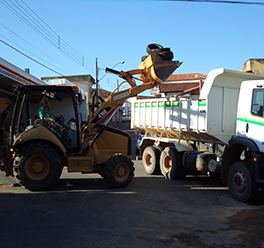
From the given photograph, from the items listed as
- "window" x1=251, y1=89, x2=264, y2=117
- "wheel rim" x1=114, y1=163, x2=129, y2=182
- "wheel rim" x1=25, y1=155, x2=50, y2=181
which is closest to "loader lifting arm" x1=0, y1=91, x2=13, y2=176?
"wheel rim" x1=25, y1=155, x2=50, y2=181

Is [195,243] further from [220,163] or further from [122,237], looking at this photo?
[220,163]

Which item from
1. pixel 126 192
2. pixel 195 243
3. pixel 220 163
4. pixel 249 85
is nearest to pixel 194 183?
pixel 220 163

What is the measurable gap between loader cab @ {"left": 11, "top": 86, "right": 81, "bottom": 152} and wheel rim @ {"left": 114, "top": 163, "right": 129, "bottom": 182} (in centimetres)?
118

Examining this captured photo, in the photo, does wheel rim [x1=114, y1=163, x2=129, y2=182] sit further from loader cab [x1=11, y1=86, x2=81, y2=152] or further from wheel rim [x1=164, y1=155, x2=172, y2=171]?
wheel rim [x1=164, y1=155, x2=172, y2=171]

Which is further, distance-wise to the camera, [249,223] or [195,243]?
[249,223]

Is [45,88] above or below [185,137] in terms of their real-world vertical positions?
above

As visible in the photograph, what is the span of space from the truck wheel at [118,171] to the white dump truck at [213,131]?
6.74 feet

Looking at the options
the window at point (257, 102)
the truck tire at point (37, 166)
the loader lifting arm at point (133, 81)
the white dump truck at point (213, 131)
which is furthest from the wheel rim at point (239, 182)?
the truck tire at point (37, 166)

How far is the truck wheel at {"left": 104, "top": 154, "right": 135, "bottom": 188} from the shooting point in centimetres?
895

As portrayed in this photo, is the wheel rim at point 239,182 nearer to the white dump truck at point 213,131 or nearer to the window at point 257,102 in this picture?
the white dump truck at point 213,131

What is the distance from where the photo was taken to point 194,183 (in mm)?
10445

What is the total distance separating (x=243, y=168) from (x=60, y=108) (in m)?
5.33

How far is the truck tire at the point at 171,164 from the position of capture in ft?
35.7

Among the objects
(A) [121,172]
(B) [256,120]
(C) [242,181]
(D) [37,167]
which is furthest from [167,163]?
(D) [37,167]
